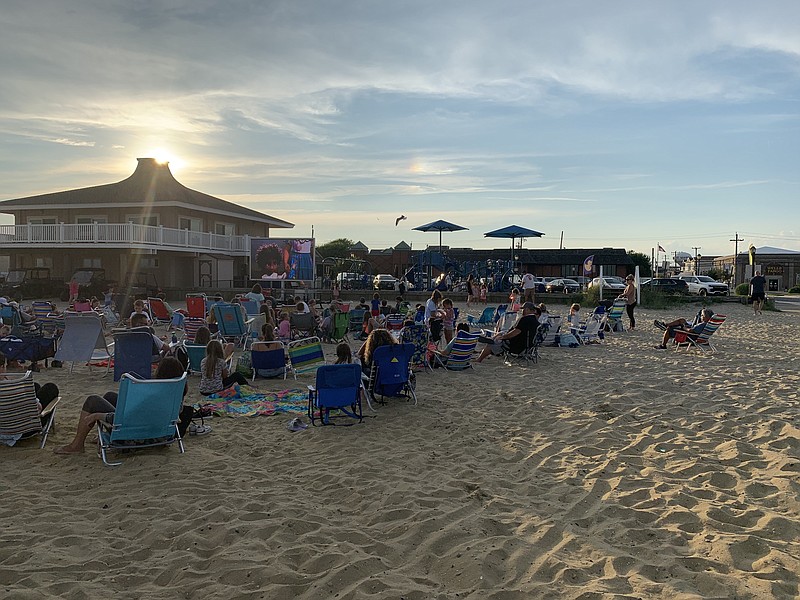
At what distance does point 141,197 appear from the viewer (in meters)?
31.5

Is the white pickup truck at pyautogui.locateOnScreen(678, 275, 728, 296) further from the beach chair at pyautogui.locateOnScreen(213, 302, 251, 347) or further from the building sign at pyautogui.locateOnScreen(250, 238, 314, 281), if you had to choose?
the beach chair at pyautogui.locateOnScreen(213, 302, 251, 347)

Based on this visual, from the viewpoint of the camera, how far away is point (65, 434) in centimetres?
626

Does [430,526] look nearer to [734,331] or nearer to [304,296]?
[734,331]

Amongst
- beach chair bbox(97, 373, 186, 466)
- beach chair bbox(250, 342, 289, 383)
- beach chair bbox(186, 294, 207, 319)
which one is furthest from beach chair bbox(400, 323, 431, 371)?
beach chair bbox(186, 294, 207, 319)

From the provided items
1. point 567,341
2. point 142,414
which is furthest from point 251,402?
point 567,341

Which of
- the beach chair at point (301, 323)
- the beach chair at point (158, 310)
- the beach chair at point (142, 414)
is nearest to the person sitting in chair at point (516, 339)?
the beach chair at point (301, 323)

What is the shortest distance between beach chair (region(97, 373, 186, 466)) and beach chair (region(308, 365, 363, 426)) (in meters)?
1.54

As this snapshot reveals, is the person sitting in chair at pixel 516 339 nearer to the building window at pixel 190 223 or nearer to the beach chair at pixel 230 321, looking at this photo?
the beach chair at pixel 230 321

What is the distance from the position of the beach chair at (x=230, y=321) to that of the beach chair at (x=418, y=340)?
3905 millimetres

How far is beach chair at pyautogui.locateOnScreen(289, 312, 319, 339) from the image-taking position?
13.0 m

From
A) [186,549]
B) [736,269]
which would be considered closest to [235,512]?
[186,549]

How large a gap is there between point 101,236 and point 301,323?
18.5 metres

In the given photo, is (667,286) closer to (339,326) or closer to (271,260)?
(271,260)

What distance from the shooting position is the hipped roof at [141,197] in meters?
31.1
